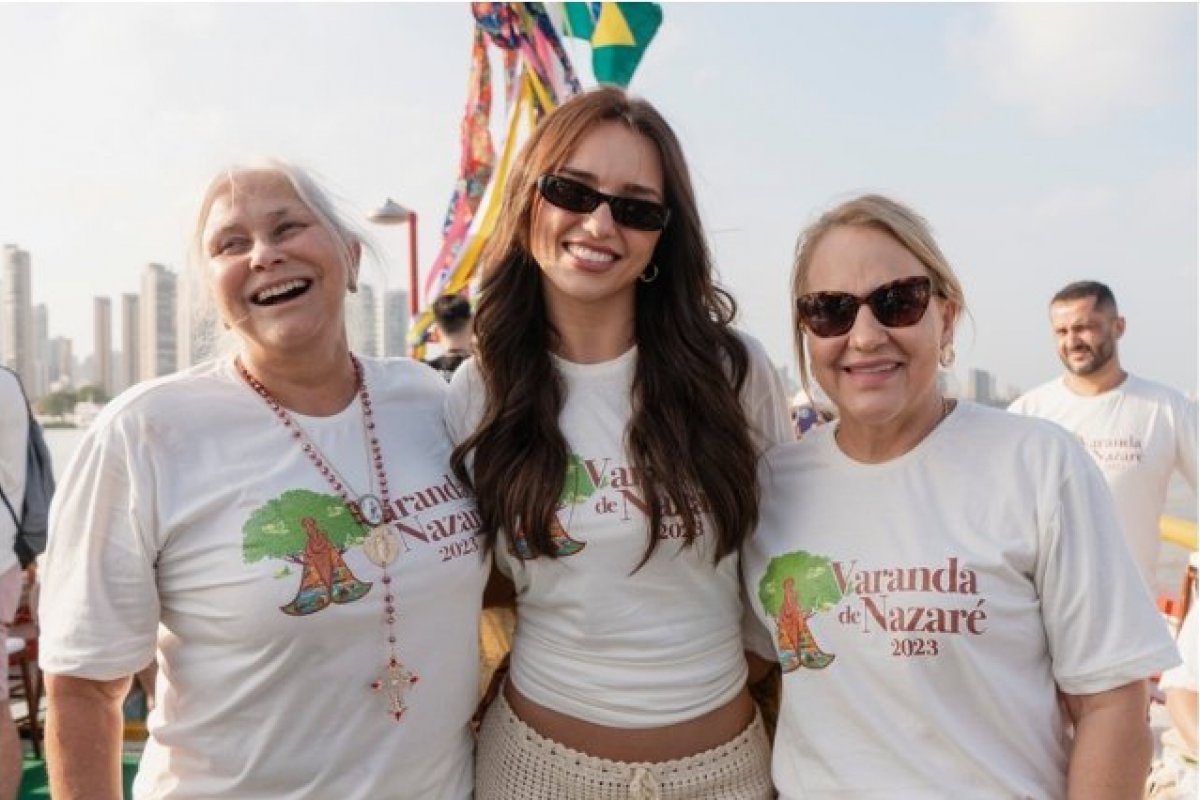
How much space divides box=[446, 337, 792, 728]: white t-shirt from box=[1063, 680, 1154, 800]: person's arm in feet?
2.18

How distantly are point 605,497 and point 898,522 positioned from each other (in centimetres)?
58

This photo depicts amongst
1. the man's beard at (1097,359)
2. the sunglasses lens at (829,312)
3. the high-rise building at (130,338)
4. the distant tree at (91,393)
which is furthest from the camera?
the high-rise building at (130,338)

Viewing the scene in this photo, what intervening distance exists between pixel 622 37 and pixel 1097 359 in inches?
195

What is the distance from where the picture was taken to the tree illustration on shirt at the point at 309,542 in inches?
65.3

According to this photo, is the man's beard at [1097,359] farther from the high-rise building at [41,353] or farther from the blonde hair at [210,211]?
the high-rise building at [41,353]

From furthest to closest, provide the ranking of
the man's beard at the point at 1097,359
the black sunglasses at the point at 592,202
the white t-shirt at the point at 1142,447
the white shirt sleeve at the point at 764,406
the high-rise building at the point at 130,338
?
1. the high-rise building at the point at 130,338
2. the man's beard at the point at 1097,359
3. the white t-shirt at the point at 1142,447
4. the white shirt sleeve at the point at 764,406
5. the black sunglasses at the point at 592,202

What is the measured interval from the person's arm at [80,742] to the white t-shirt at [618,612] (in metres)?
0.77

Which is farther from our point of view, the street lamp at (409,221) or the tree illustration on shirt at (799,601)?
the street lamp at (409,221)

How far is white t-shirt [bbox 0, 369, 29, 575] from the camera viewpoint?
3.69 meters

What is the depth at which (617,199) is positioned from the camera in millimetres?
2055

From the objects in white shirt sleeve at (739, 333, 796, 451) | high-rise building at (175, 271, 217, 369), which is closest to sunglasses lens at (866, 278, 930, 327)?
white shirt sleeve at (739, 333, 796, 451)

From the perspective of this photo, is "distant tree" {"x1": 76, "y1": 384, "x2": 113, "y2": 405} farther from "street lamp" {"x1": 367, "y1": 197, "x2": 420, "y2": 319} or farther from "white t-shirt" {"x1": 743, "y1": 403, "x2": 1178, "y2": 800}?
"white t-shirt" {"x1": 743, "y1": 403, "x2": 1178, "y2": 800}

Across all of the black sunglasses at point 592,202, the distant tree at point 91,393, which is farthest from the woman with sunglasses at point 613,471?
the distant tree at point 91,393

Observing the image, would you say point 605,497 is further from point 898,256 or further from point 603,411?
point 898,256
